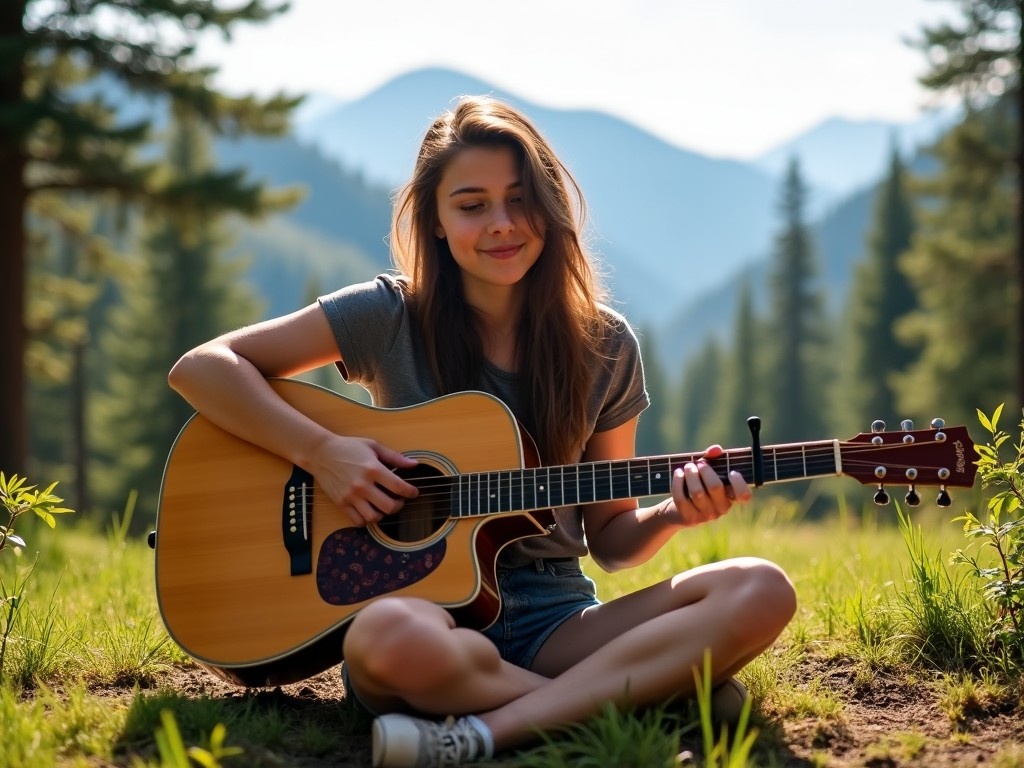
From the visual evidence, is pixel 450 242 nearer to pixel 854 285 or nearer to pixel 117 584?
pixel 117 584

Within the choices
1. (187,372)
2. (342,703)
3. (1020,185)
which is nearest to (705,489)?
(342,703)

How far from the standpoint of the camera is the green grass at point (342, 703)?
90.0 inches

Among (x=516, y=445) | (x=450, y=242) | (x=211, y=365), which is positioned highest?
(x=450, y=242)

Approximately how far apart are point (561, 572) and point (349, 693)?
2.33ft

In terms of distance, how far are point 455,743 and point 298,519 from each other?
79cm

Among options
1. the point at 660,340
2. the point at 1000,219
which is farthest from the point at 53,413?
the point at 660,340

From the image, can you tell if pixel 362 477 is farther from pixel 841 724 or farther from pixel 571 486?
pixel 841 724

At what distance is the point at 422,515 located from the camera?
272 centimetres

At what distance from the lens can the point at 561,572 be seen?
300cm

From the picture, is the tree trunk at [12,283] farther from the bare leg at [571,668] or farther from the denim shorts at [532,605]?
the bare leg at [571,668]

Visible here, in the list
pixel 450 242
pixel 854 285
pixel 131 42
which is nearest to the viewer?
pixel 450 242

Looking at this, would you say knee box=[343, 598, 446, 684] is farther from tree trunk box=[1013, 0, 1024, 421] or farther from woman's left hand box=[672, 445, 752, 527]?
tree trunk box=[1013, 0, 1024, 421]

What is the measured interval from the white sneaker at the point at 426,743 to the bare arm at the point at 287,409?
0.59 metres

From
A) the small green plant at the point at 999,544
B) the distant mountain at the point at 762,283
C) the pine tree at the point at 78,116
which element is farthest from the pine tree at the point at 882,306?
the distant mountain at the point at 762,283
